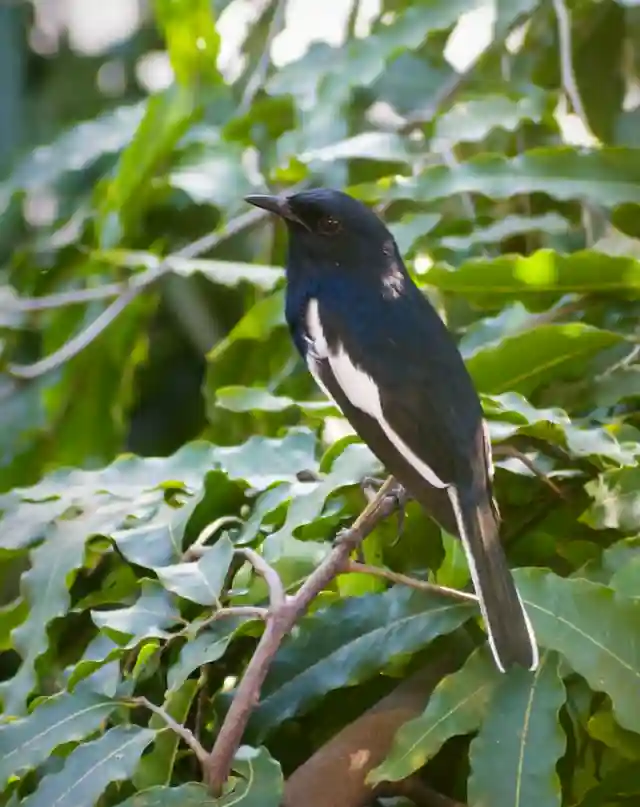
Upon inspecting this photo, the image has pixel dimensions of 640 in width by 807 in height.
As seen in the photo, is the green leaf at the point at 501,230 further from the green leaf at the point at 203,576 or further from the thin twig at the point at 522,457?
the green leaf at the point at 203,576

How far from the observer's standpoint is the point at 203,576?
0.84 meters

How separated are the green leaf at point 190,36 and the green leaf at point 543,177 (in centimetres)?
65

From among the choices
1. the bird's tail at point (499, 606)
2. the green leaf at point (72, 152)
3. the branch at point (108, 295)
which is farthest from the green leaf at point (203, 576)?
the green leaf at point (72, 152)

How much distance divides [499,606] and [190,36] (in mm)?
1350

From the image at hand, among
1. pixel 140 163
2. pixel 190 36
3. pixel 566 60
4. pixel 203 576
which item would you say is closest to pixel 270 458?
pixel 203 576

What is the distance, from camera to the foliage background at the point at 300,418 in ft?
2.55

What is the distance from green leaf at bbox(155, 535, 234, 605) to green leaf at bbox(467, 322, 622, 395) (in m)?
0.38

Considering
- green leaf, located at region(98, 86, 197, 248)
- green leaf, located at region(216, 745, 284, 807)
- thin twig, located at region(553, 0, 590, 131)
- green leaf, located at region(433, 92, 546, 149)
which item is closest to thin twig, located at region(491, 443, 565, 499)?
green leaf, located at region(216, 745, 284, 807)

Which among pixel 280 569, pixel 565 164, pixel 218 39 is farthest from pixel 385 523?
pixel 218 39

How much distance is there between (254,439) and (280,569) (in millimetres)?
201

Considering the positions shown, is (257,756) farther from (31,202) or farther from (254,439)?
(31,202)

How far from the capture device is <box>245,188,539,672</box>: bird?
762mm

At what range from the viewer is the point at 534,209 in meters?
1.55

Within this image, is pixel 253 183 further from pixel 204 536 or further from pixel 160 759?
pixel 160 759
